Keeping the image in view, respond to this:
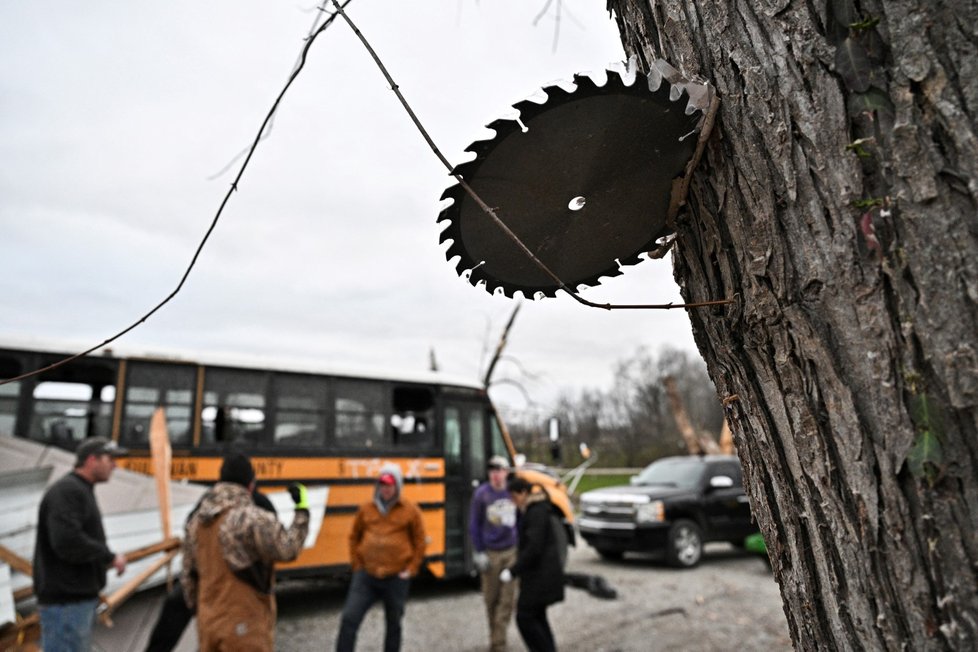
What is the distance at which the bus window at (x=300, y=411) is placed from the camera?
810cm

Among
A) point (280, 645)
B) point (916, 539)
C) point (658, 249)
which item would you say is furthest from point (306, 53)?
point (280, 645)

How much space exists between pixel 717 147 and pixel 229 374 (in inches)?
303

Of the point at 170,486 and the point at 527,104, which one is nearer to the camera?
the point at 527,104

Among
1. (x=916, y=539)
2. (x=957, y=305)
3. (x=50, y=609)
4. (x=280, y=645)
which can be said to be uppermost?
(x=957, y=305)

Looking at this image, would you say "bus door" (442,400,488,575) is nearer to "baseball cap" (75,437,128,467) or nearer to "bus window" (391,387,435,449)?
"bus window" (391,387,435,449)

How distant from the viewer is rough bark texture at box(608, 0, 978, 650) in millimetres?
832

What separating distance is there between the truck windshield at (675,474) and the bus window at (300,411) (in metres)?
5.99

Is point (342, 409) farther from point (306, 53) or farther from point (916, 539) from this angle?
point (916, 539)

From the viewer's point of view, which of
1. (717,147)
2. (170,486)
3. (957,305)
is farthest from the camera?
(170,486)

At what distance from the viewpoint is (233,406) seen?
7879 millimetres

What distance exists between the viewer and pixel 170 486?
6.61 metres

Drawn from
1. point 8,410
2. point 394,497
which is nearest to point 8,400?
point 8,410

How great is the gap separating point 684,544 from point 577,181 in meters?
10.4

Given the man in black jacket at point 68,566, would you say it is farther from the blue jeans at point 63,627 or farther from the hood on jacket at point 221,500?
the hood on jacket at point 221,500
